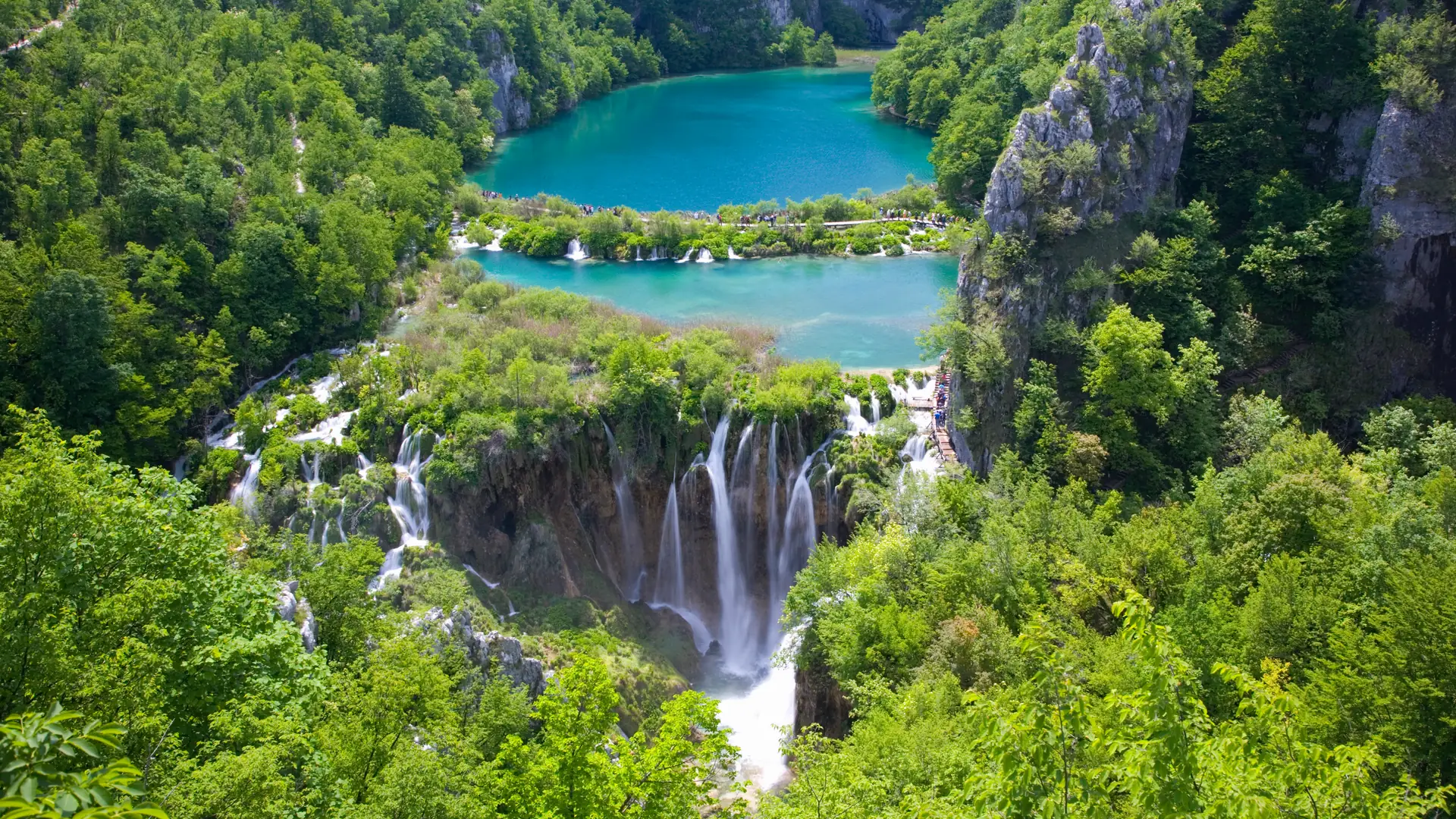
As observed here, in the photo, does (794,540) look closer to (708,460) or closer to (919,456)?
(708,460)

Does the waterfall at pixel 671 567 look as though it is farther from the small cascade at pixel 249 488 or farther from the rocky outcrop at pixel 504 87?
the rocky outcrop at pixel 504 87

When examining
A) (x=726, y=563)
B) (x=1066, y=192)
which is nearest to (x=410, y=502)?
(x=726, y=563)

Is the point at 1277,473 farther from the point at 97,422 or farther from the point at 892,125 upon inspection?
the point at 892,125

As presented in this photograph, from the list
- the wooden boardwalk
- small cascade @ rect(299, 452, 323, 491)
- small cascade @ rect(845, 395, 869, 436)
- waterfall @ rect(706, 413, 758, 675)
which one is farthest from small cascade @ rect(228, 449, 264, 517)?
the wooden boardwalk

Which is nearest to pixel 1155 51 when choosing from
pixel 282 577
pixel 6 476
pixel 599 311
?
pixel 599 311

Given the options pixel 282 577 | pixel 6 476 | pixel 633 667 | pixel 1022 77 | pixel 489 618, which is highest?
pixel 1022 77
